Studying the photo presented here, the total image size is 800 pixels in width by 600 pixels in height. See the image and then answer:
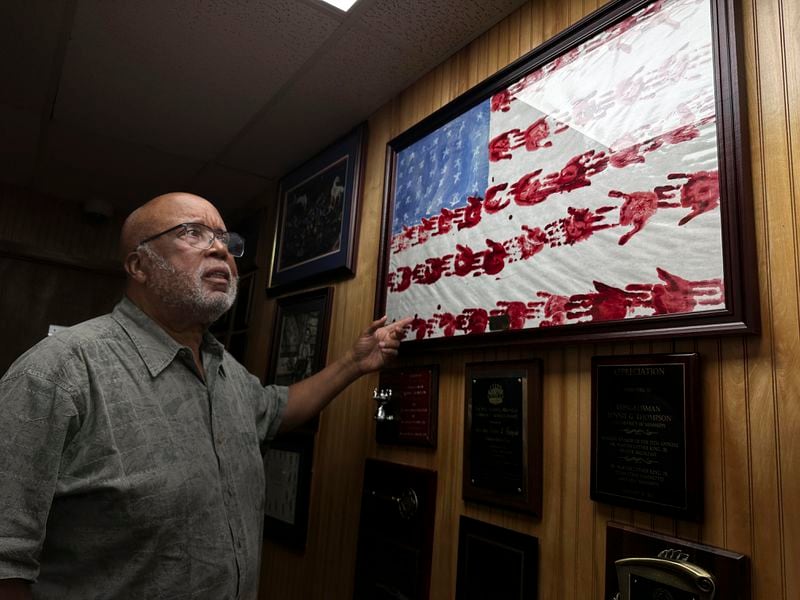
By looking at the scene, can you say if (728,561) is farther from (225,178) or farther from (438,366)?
(225,178)

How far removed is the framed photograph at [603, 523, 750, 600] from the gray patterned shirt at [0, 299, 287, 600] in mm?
849

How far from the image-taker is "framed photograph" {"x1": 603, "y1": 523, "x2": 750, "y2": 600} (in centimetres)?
94

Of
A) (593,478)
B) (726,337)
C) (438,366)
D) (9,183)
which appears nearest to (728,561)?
(593,478)

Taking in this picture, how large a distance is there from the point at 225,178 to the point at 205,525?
227 centimetres


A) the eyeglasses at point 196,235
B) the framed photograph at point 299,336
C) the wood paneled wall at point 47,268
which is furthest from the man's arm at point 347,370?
the wood paneled wall at point 47,268

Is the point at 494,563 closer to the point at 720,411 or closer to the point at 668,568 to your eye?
the point at 668,568

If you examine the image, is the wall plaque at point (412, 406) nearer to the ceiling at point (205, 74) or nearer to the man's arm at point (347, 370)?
the man's arm at point (347, 370)

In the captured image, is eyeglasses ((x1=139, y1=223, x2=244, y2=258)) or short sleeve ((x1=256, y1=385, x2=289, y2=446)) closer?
eyeglasses ((x1=139, y1=223, x2=244, y2=258))

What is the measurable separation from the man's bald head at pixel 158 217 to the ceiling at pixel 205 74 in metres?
0.63

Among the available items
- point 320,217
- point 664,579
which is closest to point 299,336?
point 320,217

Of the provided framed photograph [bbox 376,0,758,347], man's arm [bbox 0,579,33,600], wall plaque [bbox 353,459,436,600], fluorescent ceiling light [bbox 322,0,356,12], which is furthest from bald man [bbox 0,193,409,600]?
fluorescent ceiling light [bbox 322,0,356,12]

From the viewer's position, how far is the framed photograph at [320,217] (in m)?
2.27

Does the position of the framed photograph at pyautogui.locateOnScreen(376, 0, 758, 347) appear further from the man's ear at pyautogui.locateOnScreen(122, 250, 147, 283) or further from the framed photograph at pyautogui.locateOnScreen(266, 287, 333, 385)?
the man's ear at pyautogui.locateOnScreen(122, 250, 147, 283)

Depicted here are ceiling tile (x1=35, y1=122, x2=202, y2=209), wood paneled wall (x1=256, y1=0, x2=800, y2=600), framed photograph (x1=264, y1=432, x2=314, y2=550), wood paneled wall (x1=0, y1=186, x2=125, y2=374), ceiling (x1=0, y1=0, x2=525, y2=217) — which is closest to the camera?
wood paneled wall (x1=256, y1=0, x2=800, y2=600)
